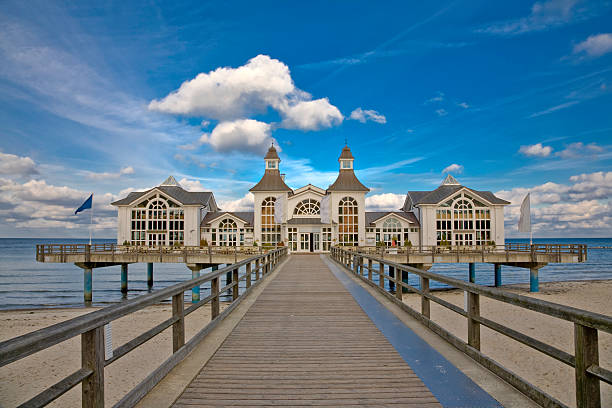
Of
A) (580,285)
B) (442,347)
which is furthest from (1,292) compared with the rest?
(580,285)

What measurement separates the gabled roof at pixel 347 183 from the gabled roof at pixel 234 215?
9.72 m

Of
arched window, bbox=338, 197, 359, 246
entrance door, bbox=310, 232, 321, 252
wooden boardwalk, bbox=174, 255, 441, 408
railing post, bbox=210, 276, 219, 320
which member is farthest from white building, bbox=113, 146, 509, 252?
wooden boardwalk, bbox=174, 255, 441, 408

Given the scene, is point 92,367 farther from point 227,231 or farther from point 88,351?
point 227,231

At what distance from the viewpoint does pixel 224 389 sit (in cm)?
399

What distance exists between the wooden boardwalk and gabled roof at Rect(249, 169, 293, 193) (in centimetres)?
3329

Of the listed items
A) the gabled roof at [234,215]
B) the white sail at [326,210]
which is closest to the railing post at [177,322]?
the white sail at [326,210]

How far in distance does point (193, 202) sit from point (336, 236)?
15588 mm

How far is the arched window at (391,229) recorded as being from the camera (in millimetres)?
43438

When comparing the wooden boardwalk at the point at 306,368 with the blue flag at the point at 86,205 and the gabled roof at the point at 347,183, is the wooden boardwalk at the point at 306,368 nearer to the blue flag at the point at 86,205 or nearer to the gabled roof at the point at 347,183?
the blue flag at the point at 86,205

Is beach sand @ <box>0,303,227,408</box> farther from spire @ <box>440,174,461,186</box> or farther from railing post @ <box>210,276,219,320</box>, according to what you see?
spire @ <box>440,174,461,186</box>

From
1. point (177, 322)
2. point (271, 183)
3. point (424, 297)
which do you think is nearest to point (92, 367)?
point (177, 322)

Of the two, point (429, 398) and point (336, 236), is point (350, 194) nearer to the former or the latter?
point (336, 236)

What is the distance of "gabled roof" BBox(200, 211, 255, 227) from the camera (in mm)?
43222

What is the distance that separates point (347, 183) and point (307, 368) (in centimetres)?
3697
